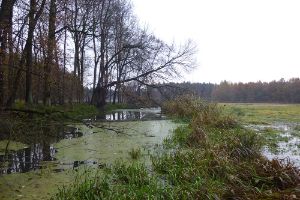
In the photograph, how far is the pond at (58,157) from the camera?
7.16 metres

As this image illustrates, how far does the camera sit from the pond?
7.16 meters

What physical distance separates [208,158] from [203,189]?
2.62m

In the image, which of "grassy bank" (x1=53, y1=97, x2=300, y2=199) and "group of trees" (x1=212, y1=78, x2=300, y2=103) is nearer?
"grassy bank" (x1=53, y1=97, x2=300, y2=199)

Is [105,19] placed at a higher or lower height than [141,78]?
higher

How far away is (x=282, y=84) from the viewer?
88625 millimetres

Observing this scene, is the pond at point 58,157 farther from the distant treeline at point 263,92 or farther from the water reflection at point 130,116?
the distant treeline at point 263,92

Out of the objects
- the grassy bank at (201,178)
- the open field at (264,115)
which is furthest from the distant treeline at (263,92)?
the grassy bank at (201,178)

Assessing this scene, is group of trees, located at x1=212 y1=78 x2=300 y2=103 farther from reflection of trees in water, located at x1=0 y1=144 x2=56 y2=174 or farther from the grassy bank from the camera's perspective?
the grassy bank

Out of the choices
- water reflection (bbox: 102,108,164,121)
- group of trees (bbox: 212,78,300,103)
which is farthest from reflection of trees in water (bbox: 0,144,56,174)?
group of trees (bbox: 212,78,300,103)

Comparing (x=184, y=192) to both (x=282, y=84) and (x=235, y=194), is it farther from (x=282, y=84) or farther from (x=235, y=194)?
(x=282, y=84)

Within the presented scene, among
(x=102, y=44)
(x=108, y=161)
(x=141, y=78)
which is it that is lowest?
(x=108, y=161)

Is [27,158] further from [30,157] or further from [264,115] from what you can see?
[264,115]

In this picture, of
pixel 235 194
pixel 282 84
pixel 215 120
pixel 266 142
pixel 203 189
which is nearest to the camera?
pixel 235 194

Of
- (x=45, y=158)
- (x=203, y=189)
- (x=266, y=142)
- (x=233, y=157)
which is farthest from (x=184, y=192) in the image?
(x=266, y=142)
